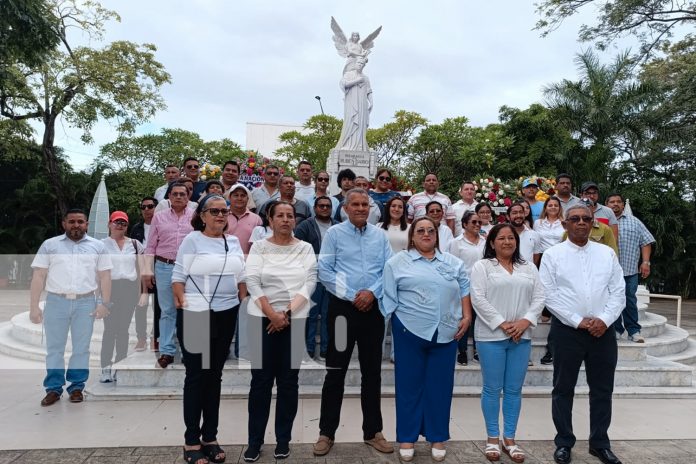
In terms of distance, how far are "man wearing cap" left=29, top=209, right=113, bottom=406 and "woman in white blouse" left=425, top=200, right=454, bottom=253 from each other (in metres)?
3.16

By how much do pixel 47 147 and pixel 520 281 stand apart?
60.7ft

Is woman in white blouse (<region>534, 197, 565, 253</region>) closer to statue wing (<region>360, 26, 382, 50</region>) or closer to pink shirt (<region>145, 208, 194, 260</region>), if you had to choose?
pink shirt (<region>145, 208, 194, 260</region>)

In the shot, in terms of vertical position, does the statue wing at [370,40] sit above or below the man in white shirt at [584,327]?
above

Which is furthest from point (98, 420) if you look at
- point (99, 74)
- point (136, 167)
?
point (136, 167)

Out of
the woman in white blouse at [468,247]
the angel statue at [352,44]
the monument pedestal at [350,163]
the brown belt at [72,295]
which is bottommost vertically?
the brown belt at [72,295]

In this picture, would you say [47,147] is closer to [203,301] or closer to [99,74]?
[99,74]

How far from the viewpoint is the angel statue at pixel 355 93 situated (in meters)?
11.9

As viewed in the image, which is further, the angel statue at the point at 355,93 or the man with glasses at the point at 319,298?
the angel statue at the point at 355,93

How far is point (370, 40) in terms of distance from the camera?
12.0 metres

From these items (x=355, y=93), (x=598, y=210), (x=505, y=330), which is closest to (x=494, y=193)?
(x=598, y=210)

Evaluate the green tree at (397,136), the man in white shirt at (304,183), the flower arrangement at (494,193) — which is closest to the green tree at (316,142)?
the green tree at (397,136)

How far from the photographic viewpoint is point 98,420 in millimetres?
4098

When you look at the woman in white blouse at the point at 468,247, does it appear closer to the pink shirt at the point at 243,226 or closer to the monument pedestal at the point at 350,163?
the pink shirt at the point at 243,226

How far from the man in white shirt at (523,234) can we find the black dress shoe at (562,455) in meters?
2.30
